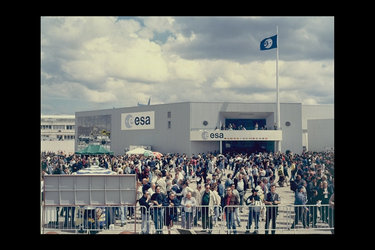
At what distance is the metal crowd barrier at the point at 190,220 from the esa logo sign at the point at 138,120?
45883 millimetres

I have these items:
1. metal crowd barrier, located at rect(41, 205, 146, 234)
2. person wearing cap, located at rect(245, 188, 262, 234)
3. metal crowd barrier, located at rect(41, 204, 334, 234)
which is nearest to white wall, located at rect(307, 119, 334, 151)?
metal crowd barrier, located at rect(41, 204, 334, 234)

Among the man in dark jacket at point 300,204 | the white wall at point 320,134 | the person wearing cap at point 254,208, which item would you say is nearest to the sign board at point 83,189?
the person wearing cap at point 254,208

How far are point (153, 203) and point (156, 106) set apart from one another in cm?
4650

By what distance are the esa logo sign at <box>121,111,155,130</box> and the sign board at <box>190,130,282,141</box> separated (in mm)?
8356

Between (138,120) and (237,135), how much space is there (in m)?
15.5

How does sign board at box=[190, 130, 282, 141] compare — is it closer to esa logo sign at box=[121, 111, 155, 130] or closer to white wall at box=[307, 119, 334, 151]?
esa logo sign at box=[121, 111, 155, 130]

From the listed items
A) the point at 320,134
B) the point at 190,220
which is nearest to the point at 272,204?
the point at 190,220

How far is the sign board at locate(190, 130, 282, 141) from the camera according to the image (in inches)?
2095

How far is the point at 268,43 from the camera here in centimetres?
5084

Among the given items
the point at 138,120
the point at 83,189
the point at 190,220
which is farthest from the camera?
the point at 138,120

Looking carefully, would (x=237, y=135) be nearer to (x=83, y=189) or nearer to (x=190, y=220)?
(x=190, y=220)
